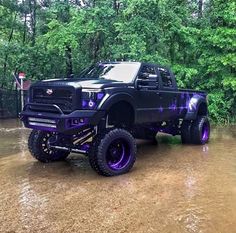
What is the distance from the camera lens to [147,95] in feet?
25.4

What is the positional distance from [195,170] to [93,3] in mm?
10805

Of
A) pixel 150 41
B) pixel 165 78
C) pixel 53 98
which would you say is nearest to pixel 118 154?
pixel 53 98

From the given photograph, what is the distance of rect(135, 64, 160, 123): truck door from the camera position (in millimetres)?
7484

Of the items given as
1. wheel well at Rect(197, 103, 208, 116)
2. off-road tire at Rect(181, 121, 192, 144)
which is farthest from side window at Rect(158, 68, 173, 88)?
wheel well at Rect(197, 103, 208, 116)

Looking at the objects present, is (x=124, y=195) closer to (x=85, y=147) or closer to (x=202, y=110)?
(x=85, y=147)

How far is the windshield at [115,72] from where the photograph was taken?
7.51m

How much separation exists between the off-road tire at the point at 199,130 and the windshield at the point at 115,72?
2.97 meters

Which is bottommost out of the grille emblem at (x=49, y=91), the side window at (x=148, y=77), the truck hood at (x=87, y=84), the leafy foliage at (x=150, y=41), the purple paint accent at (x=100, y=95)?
the purple paint accent at (x=100, y=95)

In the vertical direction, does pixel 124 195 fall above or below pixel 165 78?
below

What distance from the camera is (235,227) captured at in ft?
14.3

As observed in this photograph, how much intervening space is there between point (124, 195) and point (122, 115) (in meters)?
2.28

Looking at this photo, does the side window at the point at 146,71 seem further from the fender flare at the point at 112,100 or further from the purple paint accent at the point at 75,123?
the purple paint accent at the point at 75,123

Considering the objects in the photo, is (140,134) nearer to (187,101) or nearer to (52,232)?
(187,101)

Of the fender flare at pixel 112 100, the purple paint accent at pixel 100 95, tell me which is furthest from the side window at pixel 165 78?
the purple paint accent at pixel 100 95
